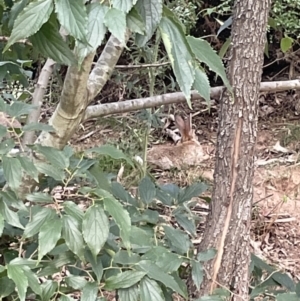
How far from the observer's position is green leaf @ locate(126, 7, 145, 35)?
22.1 inches

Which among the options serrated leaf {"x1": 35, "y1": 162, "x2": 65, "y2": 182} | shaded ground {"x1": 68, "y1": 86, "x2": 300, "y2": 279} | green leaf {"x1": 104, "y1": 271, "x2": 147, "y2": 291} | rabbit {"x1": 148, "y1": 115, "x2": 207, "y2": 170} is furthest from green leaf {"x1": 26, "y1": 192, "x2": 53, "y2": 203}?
rabbit {"x1": 148, "y1": 115, "x2": 207, "y2": 170}

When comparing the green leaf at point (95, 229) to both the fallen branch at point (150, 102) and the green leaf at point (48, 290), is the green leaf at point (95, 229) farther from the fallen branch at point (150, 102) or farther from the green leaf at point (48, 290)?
the fallen branch at point (150, 102)

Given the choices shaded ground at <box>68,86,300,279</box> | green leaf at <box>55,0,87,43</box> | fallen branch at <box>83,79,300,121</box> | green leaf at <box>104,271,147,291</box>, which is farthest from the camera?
shaded ground at <box>68,86,300,279</box>

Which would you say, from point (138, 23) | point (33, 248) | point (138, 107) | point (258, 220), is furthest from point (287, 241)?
point (138, 23)

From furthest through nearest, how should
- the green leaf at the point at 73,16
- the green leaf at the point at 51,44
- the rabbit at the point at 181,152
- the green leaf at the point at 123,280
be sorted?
the rabbit at the point at 181,152 < the green leaf at the point at 123,280 < the green leaf at the point at 51,44 < the green leaf at the point at 73,16

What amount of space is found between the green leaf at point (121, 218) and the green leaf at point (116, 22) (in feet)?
0.82

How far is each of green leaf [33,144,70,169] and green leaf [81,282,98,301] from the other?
172mm

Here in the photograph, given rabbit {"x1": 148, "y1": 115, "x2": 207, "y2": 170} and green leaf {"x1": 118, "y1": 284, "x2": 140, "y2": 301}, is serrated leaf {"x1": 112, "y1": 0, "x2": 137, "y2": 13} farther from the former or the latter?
rabbit {"x1": 148, "y1": 115, "x2": 207, "y2": 170}

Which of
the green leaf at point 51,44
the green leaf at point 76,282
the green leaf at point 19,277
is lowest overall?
the green leaf at point 76,282

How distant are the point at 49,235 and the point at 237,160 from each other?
40 cm

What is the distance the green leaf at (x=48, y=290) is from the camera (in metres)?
0.73

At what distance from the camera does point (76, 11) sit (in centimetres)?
54

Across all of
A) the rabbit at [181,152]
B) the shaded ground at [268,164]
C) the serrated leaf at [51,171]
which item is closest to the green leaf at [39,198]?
the serrated leaf at [51,171]

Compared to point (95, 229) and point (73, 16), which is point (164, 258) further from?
point (73, 16)
